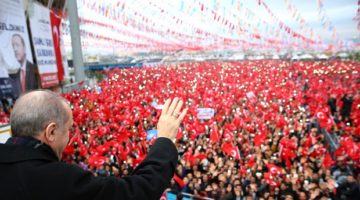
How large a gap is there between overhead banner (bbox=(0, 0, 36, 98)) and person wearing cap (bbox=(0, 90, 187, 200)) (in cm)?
1287

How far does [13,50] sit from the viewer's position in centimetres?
1372

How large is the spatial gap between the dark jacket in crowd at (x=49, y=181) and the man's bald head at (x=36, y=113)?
0.26 feet

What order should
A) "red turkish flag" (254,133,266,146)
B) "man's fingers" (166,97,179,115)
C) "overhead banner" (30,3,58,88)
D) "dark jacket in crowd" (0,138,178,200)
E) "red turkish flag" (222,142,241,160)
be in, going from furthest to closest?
A: "overhead banner" (30,3,58,88) → "red turkish flag" (254,133,266,146) → "red turkish flag" (222,142,241,160) → "man's fingers" (166,97,179,115) → "dark jacket in crowd" (0,138,178,200)

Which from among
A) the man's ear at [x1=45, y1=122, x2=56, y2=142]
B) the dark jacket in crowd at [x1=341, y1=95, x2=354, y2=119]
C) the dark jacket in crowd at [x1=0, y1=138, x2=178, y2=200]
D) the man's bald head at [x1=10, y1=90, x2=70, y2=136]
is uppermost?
the man's bald head at [x1=10, y1=90, x2=70, y2=136]

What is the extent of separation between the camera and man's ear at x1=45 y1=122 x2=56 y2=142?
1.34 m

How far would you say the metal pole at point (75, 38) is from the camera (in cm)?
2388

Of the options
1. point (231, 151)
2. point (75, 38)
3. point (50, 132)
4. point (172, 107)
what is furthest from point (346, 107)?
point (75, 38)

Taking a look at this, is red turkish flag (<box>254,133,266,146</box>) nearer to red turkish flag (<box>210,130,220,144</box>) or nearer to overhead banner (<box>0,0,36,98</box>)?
red turkish flag (<box>210,130,220,144</box>)

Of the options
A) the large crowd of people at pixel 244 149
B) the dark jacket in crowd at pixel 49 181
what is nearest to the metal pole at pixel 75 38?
the large crowd of people at pixel 244 149

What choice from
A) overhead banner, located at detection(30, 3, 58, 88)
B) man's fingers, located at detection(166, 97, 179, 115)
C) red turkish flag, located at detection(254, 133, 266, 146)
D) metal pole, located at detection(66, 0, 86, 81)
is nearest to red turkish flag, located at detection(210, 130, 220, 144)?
red turkish flag, located at detection(254, 133, 266, 146)

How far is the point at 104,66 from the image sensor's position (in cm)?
5144

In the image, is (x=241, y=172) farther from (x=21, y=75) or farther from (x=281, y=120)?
(x=21, y=75)

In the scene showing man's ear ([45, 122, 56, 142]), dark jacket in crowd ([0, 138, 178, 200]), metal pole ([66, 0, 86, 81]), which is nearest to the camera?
dark jacket in crowd ([0, 138, 178, 200])

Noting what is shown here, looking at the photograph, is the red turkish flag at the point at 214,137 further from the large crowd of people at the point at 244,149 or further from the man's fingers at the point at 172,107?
the man's fingers at the point at 172,107
